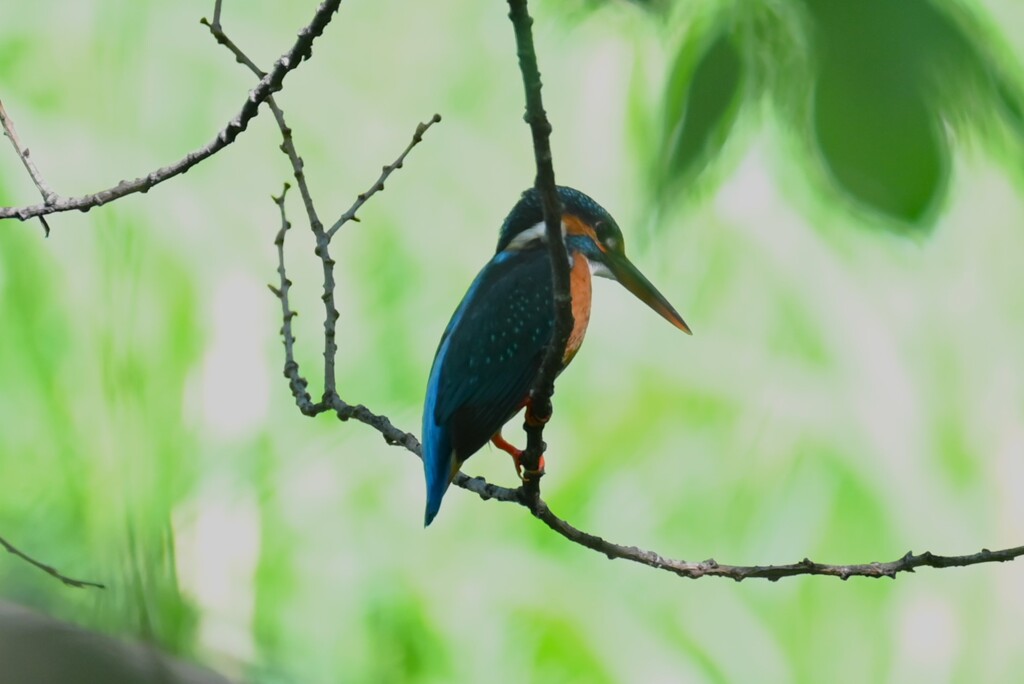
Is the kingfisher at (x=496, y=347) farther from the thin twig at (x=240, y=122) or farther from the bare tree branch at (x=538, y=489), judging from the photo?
the thin twig at (x=240, y=122)

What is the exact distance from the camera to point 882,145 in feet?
0.74

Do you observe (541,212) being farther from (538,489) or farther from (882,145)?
(882,145)

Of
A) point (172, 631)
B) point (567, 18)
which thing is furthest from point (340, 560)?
point (567, 18)

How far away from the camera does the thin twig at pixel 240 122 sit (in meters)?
0.45

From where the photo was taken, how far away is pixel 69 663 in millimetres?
674

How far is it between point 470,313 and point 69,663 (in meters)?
0.34

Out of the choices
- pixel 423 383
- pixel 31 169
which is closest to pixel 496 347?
pixel 31 169

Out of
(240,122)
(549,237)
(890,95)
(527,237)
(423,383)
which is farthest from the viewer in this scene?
(423,383)

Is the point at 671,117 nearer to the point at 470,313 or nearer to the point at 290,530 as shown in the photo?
the point at 470,313

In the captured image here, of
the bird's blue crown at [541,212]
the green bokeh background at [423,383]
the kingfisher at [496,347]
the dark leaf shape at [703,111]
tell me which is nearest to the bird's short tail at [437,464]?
the kingfisher at [496,347]

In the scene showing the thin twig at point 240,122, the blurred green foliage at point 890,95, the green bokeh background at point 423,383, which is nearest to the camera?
the blurred green foliage at point 890,95

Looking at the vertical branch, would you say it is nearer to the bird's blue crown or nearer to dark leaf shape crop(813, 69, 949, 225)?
dark leaf shape crop(813, 69, 949, 225)

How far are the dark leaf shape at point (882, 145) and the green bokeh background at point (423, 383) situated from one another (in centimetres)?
82

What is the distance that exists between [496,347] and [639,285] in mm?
119
